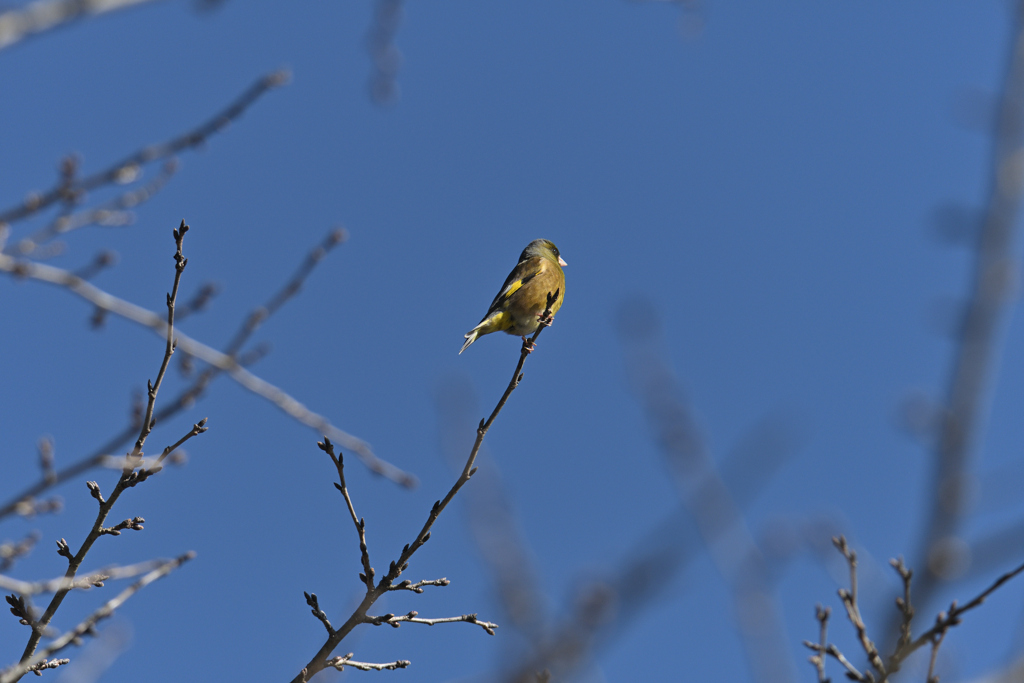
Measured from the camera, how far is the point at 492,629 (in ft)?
10.6

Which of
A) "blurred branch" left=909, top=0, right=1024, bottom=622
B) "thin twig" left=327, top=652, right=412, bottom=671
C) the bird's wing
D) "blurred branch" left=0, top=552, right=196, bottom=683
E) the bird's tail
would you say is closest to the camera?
"blurred branch" left=909, top=0, right=1024, bottom=622

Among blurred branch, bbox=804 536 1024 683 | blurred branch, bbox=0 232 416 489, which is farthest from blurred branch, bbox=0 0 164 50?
blurred branch, bbox=804 536 1024 683

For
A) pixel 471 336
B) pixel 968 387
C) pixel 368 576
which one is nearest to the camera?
pixel 968 387

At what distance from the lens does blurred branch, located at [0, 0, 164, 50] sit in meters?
1.67

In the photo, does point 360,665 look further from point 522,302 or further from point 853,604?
point 522,302

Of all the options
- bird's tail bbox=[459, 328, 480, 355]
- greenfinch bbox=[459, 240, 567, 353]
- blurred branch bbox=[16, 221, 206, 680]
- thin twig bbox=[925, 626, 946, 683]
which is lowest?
thin twig bbox=[925, 626, 946, 683]

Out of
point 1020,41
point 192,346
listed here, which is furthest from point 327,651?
point 1020,41

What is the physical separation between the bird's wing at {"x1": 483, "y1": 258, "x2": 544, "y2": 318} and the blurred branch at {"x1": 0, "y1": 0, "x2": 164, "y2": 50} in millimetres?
5304

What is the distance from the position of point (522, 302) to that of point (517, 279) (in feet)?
2.02

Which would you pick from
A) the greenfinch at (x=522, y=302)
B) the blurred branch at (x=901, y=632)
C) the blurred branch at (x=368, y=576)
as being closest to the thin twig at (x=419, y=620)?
the blurred branch at (x=368, y=576)

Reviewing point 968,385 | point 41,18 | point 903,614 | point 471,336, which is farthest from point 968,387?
point 471,336

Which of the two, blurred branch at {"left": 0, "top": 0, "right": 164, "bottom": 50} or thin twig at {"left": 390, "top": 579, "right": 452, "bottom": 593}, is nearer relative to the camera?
blurred branch at {"left": 0, "top": 0, "right": 164, "bottom": 50}

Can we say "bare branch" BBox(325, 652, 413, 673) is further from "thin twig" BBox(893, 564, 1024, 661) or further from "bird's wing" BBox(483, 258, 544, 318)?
"bird's wing" BBox(483, 258, 544, 318)

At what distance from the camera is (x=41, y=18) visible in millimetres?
1683
